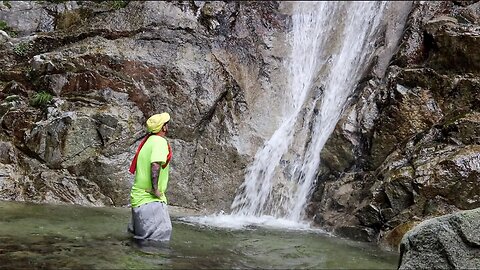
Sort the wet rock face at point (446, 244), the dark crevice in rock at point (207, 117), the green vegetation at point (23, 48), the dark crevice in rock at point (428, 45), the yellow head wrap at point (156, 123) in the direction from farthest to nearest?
the green vegetation at point (23, 48), the dark crevice in rock at point (207, 117), the dark crevice in rock at point (428, 45), the yellow head wrap at point (156, 123), the wet rock face at point (446, 244)

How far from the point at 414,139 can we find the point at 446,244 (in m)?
5.71

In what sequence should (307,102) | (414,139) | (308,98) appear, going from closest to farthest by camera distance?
(414,139), (307,102), (308,98)

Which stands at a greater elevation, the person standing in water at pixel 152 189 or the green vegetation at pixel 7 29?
the green vegetation at pixel 7 29

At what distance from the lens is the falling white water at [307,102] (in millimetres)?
11586

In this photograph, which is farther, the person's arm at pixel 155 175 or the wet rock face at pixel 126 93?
the wet rock face at pixel 126 93

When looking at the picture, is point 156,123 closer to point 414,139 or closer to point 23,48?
point 414,139

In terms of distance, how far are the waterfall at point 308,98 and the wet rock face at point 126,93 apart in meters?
0.46

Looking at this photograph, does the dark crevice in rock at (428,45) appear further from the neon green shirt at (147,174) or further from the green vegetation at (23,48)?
the green vegetation at (23,48)

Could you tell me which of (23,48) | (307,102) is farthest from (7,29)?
(307,102)

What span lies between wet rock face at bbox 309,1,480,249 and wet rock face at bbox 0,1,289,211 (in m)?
2.51

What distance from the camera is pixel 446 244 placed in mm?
4801

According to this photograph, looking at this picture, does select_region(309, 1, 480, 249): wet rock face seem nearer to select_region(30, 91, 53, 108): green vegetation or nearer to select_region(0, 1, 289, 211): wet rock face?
select_region(0, 1, 289, 211): wet rock face

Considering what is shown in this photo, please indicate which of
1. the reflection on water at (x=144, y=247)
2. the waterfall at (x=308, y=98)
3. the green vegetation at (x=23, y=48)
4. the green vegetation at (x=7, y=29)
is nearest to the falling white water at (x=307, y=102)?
the waterfall at (x=308, y=98)

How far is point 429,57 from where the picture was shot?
37.1 ft
